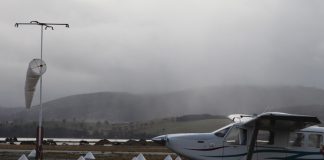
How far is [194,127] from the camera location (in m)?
163

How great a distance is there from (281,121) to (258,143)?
6.05ft

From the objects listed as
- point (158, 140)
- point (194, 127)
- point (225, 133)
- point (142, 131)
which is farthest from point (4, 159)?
point (142, 131)

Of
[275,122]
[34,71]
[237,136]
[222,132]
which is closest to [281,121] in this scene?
[275,122]

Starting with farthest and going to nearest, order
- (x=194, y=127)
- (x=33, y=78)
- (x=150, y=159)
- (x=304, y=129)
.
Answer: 1. (x=194, y=127)
2. (x=150, y=159)
3. (x=33, y=78)
4. (x=304, y=129)

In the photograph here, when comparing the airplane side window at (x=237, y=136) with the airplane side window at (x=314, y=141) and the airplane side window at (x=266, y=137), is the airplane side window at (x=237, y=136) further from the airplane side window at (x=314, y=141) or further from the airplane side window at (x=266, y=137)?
the airplane side window at (x=314, y=141)

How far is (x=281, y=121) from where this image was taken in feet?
84.9

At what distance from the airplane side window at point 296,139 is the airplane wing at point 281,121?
567mm

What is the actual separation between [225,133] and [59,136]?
15811cm

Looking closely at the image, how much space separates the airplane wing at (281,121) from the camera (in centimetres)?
2420

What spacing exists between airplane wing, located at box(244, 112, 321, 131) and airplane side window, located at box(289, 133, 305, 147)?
57 cm

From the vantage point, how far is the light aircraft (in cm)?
2681

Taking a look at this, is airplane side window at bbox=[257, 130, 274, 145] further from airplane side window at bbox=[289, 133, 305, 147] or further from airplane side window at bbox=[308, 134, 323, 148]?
airplane side window at bbox=[308, 134, 323, 148]

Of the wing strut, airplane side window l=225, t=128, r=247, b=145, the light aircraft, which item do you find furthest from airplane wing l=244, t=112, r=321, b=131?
airplane side window l=225, t=128, r=247, b=145

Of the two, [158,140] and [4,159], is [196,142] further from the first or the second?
[4,159]
